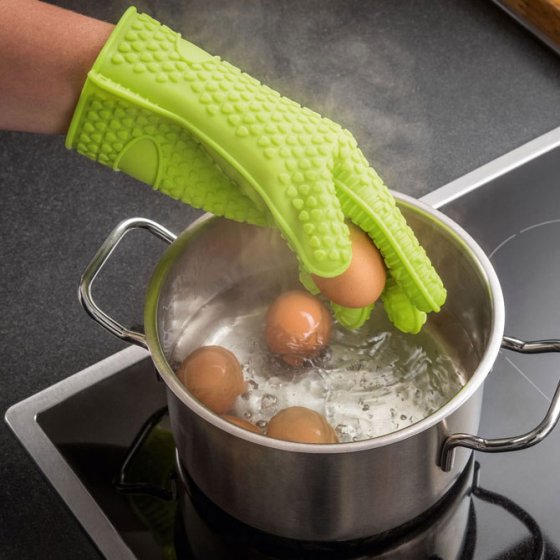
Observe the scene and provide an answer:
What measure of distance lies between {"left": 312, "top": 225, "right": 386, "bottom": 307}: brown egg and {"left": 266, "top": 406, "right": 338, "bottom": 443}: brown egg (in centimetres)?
11

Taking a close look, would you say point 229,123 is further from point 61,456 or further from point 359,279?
point 61,456

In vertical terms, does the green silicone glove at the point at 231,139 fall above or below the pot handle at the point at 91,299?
above

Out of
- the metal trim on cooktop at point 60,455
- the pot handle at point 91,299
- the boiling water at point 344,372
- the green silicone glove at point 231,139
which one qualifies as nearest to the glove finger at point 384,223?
the green silicone glove at point 231,139

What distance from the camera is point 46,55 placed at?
32.9 inches

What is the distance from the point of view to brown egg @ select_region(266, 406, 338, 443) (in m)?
0.84

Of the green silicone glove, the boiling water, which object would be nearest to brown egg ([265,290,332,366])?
the boiling water

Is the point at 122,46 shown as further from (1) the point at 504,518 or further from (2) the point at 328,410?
A: (1) the point at 504,518

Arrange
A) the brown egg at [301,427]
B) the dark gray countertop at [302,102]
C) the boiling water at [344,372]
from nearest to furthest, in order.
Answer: the brown egg at [301,427] → the boiling water at [344,372] → the dark gray countertop at [302,102]

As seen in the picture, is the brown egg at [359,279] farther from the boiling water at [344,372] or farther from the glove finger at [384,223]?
the boiling water at [344,372]

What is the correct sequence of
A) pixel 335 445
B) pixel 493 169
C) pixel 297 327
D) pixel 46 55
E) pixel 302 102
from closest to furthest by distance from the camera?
1. pixel 335 445
2. pixel 46 55
3. pixel 297 327
4. pixel 493 169
5. pixel 302 102

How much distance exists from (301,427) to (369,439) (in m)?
0.13

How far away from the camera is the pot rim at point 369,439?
730 millimetres

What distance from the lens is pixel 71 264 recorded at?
1207 millimetres

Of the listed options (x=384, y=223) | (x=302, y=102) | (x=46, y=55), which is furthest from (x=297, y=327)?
(x=302, y=102)
